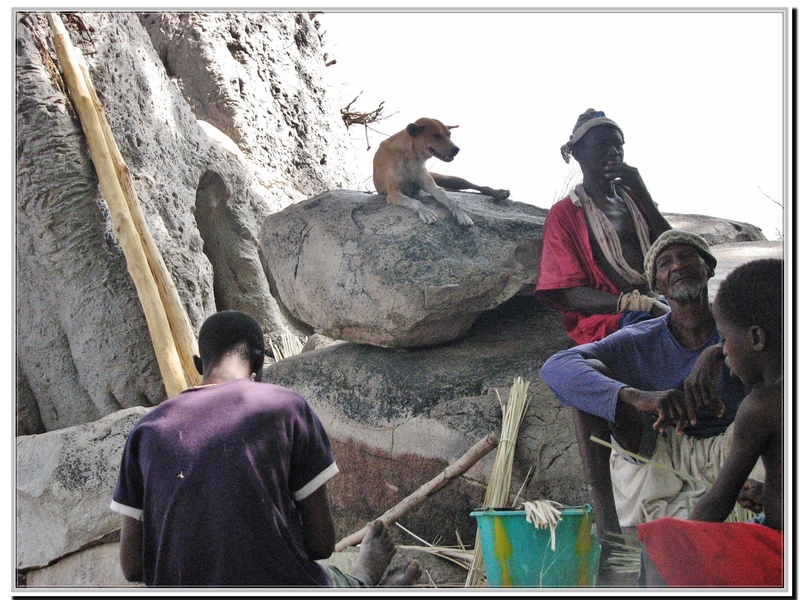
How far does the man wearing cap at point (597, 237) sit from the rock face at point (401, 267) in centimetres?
26

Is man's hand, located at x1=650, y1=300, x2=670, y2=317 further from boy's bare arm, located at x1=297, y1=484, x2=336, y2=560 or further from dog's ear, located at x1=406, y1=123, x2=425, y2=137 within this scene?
boy's bare arm, located at x1=297, y1=484, x2=336, y2=560

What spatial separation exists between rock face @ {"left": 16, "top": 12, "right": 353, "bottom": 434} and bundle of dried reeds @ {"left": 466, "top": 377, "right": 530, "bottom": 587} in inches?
92.3

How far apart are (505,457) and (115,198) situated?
9.29 ft

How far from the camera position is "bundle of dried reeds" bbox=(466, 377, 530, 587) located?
3537 mm

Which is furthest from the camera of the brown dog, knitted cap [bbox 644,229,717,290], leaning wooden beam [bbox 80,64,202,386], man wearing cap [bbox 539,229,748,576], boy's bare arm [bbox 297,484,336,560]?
leaning wooden beam [bbox 80,64,202,386]

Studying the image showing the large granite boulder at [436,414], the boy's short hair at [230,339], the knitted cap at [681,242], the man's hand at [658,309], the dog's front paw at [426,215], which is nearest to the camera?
the boy's short hair at [230,339]

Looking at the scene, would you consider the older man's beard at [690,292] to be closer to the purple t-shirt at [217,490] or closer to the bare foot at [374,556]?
the bare foot at [374,556]

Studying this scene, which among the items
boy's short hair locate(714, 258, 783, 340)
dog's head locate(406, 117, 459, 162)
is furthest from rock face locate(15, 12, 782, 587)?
boy's short hair locate(714, 258, 783, 340)

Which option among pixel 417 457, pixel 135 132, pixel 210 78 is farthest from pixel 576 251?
pixel 210 78

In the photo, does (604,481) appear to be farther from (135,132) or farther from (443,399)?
(135,132)

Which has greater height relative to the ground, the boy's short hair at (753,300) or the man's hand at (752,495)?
the boy's short hair at (753,300)

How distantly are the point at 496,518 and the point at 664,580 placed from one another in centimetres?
62

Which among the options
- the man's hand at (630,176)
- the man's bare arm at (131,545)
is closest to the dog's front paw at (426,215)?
the man's hand at (630,176)

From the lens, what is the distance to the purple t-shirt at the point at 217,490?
2326 mm
